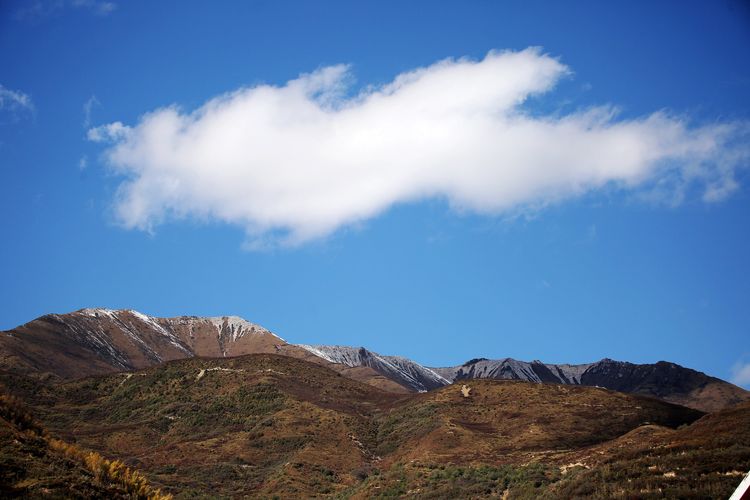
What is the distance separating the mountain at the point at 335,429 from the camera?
5109 centimetres

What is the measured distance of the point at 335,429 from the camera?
8338 centimetres

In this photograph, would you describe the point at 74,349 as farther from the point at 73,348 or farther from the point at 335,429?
the point at 335,429

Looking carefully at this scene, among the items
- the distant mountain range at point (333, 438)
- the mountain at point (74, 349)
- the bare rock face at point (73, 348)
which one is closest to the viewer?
the distant mountain range at point (333, 438)

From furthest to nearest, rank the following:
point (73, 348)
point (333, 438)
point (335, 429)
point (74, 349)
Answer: point (73, 348) → point (74, 349) → point (335, 429) → point (333, 438)

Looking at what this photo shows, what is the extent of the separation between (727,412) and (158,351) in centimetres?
17669

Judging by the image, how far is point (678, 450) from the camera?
32594mm

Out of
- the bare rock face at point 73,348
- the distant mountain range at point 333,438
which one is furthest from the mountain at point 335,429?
the bare rock face at point 73,348

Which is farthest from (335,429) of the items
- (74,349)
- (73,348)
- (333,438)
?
(73,348)

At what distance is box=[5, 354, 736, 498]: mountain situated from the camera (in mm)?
51094

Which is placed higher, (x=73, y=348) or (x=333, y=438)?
(x=73, y=348)

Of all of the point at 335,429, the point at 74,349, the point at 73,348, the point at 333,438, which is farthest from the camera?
the point at 73,348

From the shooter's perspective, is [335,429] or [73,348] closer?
[335,429]

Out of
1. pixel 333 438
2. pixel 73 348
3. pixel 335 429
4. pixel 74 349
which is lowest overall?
pixel 333 438

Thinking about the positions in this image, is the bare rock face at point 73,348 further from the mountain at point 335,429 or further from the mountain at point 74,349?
the mountain at point 335,429
